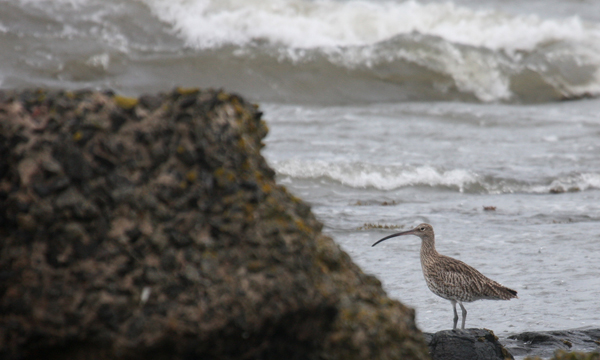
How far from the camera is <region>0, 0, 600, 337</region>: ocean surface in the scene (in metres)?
7.43

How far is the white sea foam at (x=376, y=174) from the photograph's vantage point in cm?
1108

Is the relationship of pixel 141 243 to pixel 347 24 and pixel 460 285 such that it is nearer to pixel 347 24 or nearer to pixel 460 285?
pixel 460 285

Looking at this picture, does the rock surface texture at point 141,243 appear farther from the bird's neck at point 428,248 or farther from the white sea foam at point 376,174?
the white sea foam at point 376,174

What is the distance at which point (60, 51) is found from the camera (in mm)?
17828

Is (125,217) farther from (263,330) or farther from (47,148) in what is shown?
(263,330)

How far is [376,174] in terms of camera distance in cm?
1124

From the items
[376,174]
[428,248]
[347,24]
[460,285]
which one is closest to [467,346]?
[460,285]

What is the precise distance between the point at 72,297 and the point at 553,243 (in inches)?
247

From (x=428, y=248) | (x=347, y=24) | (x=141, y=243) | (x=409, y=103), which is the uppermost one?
(x=347, y=24)

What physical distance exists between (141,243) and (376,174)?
8.73 meters

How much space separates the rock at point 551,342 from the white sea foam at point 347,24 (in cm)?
1561

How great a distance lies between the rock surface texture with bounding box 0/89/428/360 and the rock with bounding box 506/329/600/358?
248cm

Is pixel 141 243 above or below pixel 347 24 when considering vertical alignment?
below

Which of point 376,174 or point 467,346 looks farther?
point 376,174
